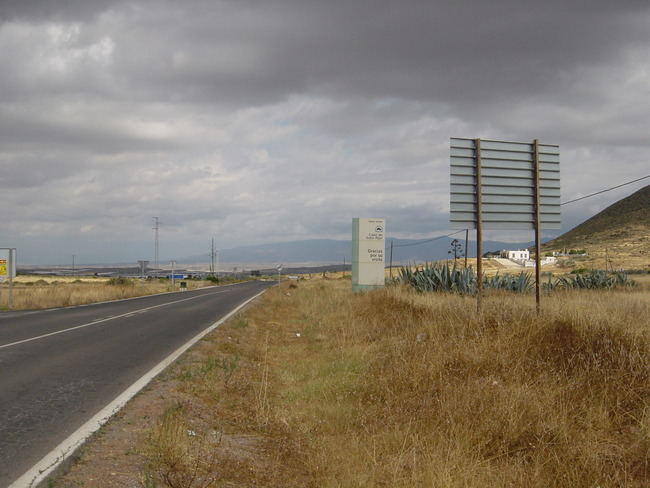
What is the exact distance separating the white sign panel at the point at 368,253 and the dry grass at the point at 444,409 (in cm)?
2023

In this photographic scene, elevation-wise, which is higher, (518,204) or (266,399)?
(518,204)

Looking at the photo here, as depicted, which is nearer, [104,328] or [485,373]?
[485,373]

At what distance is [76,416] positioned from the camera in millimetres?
5859

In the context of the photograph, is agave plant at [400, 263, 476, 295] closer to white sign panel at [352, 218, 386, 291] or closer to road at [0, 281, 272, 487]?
road at [0, 281, 272, 487]

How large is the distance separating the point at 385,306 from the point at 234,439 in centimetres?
1071

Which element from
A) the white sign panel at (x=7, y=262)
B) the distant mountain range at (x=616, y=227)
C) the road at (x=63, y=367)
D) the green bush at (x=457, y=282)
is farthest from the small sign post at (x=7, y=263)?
the distant mountain range at (x=616, y=227)

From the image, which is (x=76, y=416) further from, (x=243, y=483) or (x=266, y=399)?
(x=243, y=483)

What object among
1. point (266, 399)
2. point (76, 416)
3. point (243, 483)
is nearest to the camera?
point (243, 483)

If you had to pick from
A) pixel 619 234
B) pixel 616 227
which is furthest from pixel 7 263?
pixel 616 227

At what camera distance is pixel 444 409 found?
229 inches

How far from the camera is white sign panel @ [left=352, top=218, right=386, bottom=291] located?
30625mm

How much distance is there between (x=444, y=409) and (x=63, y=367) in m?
6.06

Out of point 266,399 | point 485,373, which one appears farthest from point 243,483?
point 485,373

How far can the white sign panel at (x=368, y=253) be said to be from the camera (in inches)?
1206
